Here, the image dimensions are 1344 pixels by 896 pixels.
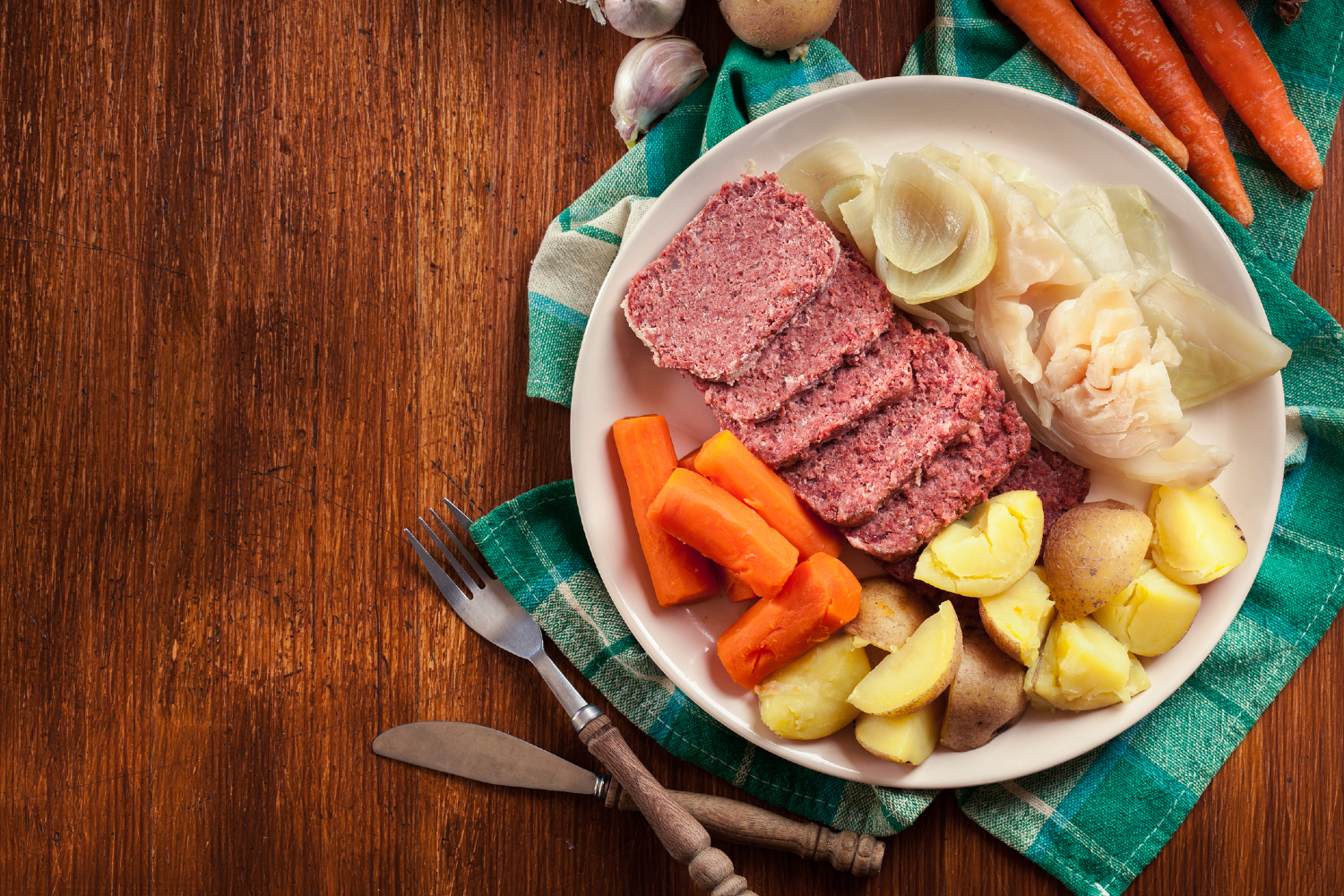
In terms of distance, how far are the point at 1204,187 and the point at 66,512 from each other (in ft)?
13.0

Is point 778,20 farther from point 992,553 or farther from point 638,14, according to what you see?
point 992,553

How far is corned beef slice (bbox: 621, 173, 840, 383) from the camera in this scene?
2215mm

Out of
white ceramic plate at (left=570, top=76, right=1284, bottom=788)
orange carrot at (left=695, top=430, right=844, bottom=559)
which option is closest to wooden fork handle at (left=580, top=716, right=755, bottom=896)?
white ceramic plate at (left=570, top=76, right=1284, bottom=788)

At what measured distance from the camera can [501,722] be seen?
2631 millimetres

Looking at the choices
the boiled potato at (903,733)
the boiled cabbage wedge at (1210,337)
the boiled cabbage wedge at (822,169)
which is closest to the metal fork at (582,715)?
the boiled potato at (903,733)

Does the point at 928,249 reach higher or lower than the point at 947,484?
higher

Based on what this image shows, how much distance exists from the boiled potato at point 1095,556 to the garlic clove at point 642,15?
6.45 ft

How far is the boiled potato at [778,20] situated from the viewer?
2348 mm

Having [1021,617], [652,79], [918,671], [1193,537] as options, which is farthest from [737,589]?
[652,79]

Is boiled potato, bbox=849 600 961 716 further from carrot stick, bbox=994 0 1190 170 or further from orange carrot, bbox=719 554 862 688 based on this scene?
carrot stick, bbox=994 0 1190 170

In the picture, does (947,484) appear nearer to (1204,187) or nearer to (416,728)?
(1204,187)

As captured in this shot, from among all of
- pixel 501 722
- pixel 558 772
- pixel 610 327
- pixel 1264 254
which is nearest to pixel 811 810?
pixel 558 772

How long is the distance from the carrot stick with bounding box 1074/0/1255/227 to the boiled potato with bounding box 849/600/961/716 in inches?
65.7

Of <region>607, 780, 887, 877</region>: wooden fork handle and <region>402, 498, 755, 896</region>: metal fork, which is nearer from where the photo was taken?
<region>402, 498, 755, 896</region>: metal fork
